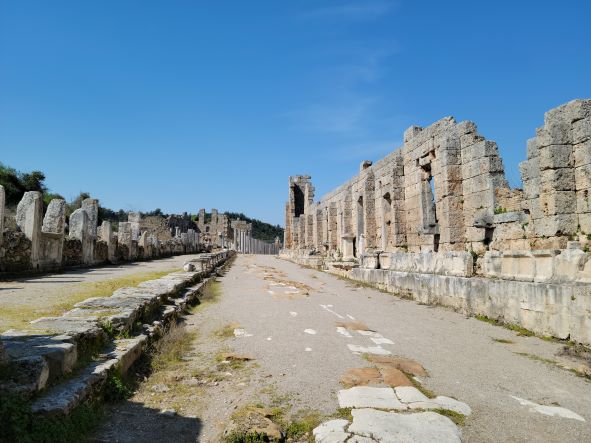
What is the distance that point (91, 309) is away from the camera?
5.59m

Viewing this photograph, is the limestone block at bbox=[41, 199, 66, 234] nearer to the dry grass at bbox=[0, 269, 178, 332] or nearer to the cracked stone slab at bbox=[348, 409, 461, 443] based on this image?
the dry grass at bbox=[0, 269, 178, 332]

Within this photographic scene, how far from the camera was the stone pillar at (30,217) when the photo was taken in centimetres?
1092

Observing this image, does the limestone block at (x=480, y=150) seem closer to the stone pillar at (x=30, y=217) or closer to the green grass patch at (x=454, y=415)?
the green grass patch at (x=454, y=415)

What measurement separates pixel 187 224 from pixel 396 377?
61.5m

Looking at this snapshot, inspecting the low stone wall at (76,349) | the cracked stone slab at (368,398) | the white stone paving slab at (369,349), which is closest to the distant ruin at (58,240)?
the low stone wall at (76,349)

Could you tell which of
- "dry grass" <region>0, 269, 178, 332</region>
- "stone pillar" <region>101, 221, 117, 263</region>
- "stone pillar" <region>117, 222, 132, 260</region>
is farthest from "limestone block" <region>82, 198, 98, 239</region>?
"dry grass" <region>0, 269, 178, 332</region>

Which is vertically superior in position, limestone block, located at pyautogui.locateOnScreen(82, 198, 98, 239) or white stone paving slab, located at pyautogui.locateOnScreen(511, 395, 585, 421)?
limestone block, located at pyautogui.locateOnScreen(82, 198, 98, 239)

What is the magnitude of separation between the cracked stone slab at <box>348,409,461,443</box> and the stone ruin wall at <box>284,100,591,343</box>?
3627 millimetres

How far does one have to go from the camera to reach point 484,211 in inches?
397

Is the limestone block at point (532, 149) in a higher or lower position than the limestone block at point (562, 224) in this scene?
higher

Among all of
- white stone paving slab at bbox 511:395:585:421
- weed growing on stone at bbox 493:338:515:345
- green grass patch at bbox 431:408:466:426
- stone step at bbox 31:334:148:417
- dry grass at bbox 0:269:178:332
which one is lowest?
white stone paving slab at bbox 511:395:585:421

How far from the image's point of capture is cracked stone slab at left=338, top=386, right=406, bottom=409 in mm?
3564

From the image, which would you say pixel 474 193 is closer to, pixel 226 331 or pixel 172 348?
pixel 226 331

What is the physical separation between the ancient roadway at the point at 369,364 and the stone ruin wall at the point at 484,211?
1.17 metres
